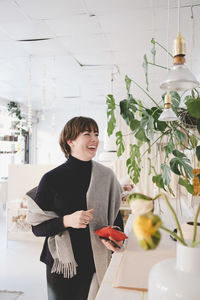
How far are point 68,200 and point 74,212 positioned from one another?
2.8 inches

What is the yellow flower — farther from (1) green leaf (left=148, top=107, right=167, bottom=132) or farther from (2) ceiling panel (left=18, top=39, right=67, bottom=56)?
(2) ceiling panel (left=18, top=39, right=67, bottom=56)

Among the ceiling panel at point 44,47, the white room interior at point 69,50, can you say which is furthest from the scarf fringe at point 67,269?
the ceiling panel at point 44,47

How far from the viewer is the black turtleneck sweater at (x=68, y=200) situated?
1365 millimetres

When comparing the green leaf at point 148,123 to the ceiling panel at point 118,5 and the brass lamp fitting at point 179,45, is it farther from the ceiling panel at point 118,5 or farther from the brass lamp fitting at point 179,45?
the ceiling panel at point 118,5

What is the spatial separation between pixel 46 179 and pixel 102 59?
8.56 feet

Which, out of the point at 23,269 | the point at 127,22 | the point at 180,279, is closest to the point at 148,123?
the point at 180,279

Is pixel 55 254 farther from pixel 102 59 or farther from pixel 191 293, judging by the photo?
pixel 102 59

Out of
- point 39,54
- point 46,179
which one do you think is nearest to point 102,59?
point 39,54

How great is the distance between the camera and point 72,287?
1.35 metres

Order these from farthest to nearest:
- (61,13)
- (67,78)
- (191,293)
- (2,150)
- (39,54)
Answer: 1. (2,150)
2. (67,78)
3. (39,54)
4. (61,13)
5. (191,293)

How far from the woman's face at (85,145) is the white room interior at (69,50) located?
3.55 feet

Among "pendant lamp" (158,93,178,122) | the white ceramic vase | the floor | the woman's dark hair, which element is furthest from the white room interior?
the white ceramic vase

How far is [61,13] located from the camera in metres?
2.42

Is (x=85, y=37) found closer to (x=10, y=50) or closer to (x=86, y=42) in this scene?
(x=86, y=42)
